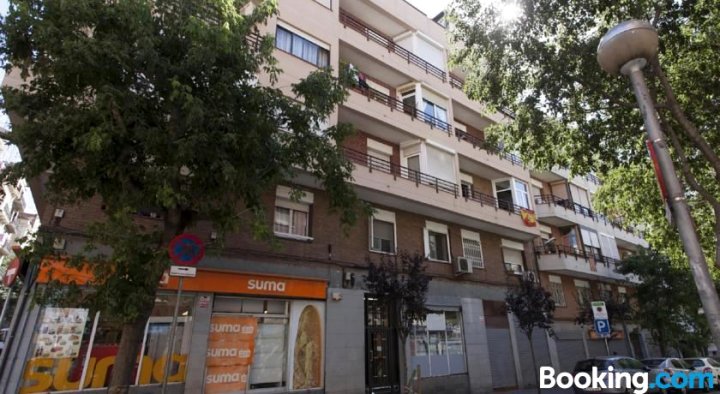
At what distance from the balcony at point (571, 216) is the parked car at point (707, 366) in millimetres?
8575

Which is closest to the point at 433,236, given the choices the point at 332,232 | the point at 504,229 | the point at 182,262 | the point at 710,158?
the point at 504,229

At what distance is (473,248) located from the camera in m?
18.5

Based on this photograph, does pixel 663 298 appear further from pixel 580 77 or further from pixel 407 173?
pixel 580 77

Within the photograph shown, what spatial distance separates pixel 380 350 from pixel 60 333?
8906 millimetres

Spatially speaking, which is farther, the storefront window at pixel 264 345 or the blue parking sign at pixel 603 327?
the blue parking sign at pixel 603 327

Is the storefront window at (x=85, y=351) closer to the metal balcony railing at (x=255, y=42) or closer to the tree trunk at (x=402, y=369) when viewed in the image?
the metal balcony railing at (x=255, y=42)

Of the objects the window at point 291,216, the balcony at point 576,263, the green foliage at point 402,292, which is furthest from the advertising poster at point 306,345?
the balcony at point 576,263

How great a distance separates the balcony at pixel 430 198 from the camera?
46.9 ft

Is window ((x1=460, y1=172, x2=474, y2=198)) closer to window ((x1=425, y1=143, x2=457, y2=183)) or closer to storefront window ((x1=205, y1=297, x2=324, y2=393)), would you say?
window ((x1=425, y1=143, x2=457, y2=183))

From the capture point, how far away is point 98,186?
6.90 metres

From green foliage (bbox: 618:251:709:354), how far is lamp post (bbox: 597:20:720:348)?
2152 cm

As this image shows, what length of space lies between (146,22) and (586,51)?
10.7m

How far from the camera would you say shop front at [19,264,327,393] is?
352 inches

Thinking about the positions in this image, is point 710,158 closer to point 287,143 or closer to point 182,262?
point 287,143
